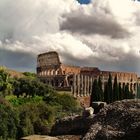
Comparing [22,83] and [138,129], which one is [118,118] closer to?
[138,129]

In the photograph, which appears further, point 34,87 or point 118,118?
point 34,87

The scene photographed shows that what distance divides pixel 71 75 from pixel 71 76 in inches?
13.1

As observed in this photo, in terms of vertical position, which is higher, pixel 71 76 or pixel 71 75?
pixel 71 75

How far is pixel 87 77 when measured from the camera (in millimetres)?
103000

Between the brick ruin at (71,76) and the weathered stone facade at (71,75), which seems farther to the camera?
the weathered stone facade at (71,75)

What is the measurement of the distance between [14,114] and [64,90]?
64509 mm

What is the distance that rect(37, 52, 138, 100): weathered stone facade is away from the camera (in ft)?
324

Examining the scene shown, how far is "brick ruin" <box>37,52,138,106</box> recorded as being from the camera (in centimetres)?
9806

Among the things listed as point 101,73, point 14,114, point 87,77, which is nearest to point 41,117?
point 14,114

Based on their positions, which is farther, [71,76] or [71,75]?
[71,75]

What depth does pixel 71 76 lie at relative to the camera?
102812mm

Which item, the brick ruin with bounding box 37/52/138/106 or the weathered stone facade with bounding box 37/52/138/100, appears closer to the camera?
the brick ruin with bounding box 37/52/138/106

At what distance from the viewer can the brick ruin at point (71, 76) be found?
322ft

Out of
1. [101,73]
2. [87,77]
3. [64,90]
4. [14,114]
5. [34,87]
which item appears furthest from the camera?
[101,73]
